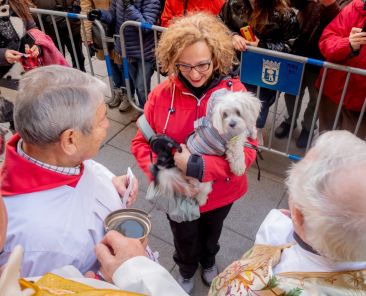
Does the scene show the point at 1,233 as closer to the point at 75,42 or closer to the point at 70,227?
the point at 70,227

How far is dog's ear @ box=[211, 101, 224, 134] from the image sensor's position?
190 centimetres

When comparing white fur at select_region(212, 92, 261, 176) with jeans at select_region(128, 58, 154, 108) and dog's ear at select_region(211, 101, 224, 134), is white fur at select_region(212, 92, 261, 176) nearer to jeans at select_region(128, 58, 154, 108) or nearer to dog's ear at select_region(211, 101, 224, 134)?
dog's ear at select_region(211, 101, 224, 134)

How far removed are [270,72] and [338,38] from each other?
63 cm

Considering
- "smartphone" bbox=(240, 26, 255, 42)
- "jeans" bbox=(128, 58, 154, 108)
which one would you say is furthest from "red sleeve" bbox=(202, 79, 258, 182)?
"jeans" bbox=(128, 58, 154, 108)

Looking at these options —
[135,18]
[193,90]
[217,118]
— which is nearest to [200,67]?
[193,90]

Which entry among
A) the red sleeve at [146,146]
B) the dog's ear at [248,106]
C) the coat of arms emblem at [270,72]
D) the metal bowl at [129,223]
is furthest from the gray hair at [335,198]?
the coat of arms emblem at [270,72]

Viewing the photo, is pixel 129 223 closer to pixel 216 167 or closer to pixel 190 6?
pixel 216 167

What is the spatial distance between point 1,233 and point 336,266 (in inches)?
41.6

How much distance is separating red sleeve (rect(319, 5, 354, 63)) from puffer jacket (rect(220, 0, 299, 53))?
1.28ft

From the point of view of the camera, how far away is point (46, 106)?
4.26 ft

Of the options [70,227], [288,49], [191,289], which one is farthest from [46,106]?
[288,49]

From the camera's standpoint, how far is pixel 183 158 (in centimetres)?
203

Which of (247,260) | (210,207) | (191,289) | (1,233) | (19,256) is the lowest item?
(191,289)

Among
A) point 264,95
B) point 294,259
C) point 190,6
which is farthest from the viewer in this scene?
point 264,95
